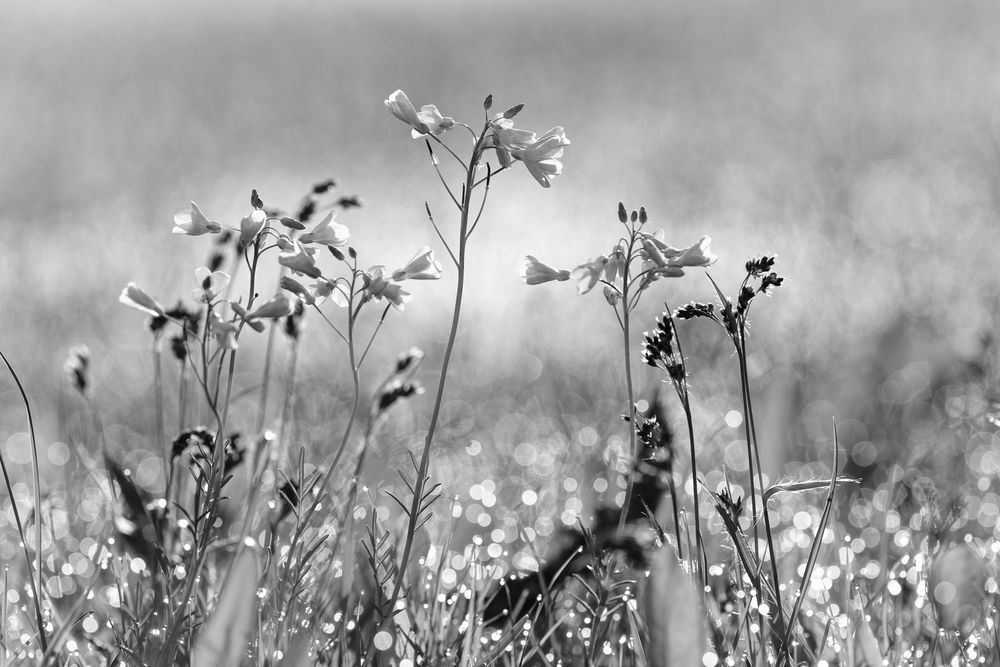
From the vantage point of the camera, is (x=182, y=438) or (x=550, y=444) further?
(x=550, y=444)

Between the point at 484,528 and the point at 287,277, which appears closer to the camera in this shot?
the point at 287,277

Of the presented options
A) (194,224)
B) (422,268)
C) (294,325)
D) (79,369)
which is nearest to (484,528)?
(294,325)

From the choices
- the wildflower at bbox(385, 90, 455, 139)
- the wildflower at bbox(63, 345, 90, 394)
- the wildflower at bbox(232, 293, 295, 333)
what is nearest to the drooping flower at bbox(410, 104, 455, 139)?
the wildflower at bbox(385, 90, 455, 139)

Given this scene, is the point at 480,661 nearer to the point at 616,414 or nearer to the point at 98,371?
the point at 616,414

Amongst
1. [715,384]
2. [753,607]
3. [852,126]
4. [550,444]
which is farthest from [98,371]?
[852,126]

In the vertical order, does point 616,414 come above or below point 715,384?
below

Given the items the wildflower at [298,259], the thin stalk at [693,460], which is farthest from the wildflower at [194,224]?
the thin stalk at [693,460]

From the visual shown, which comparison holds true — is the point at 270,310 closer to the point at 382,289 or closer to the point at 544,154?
the point at 382,289

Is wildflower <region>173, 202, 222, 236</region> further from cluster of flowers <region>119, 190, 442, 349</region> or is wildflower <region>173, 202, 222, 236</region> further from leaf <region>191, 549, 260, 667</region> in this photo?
leaf <region>191, 549, 260, 667</region>
